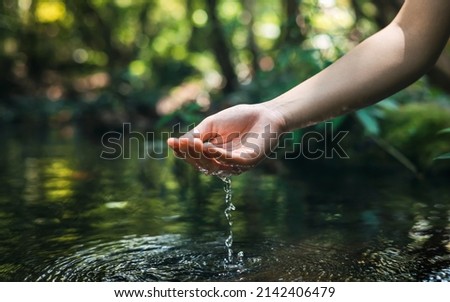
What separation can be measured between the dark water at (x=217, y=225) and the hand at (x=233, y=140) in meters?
0.53

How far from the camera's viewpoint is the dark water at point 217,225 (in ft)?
8.09

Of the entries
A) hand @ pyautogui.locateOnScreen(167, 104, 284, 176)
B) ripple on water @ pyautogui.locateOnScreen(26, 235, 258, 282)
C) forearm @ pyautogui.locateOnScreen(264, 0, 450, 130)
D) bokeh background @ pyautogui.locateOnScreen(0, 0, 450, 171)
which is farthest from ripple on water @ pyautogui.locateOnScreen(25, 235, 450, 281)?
bokeh background @ pyautogui.locateOnScreen(0, 0, 450, 171)

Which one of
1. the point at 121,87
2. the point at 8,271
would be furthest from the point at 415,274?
the point at 121,87

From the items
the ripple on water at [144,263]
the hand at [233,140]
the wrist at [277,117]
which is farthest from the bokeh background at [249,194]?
the wrist at [277,117]

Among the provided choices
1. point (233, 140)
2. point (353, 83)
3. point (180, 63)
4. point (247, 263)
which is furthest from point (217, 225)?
point (180, 63)

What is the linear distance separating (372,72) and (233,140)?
52cm

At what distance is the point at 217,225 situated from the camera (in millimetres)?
3293

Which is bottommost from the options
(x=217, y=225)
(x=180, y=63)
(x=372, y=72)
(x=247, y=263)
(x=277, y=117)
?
(x=247, y=263)

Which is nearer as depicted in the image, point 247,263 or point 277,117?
point 277,117

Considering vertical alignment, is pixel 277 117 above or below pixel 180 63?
below

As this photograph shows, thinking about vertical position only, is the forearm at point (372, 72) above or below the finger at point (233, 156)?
above

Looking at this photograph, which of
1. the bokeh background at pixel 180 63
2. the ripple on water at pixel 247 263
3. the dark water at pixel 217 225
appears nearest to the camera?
the ripple on water at pixel 247 263

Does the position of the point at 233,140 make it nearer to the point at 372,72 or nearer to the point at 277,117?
the point at 277,117

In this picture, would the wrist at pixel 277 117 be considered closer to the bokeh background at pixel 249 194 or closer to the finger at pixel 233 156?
the finger at pixel 233 156
